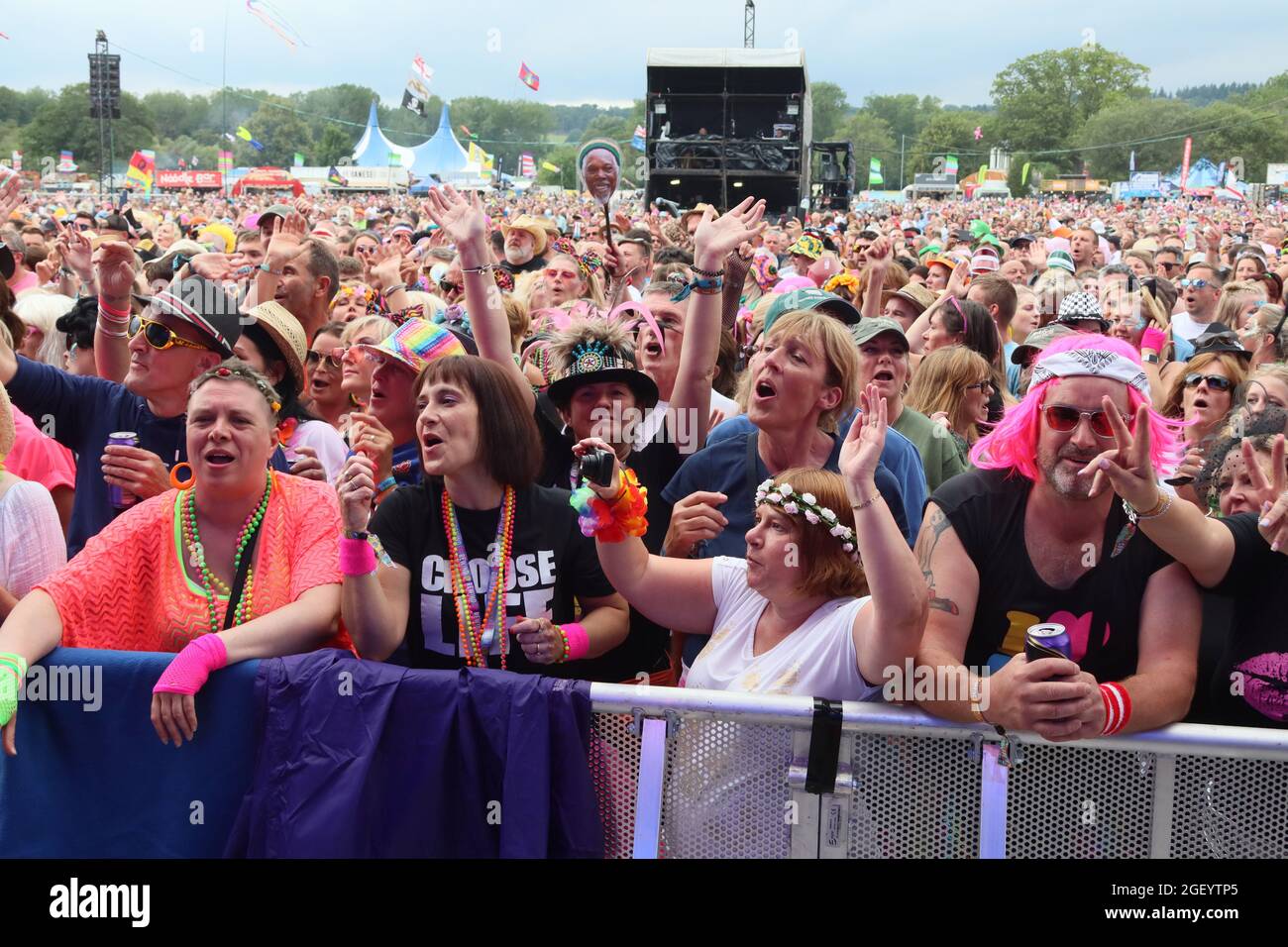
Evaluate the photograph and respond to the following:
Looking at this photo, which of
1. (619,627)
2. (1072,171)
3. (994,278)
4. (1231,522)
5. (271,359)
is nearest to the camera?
(1231,522)

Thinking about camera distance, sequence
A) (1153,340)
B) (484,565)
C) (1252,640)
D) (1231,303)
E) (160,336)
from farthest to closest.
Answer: (1231,303), (1153,340), (160,336), (484,565), (1252,640)

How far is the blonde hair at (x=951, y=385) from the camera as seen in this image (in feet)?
17.4

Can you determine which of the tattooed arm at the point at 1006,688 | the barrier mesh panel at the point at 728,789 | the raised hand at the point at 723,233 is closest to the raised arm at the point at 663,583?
the barrier mesh panel at the point at 728,789

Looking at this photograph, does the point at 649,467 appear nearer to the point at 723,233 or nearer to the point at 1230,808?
the point at 723,233

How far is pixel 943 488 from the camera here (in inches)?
122

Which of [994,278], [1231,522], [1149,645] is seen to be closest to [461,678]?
[1149,645]

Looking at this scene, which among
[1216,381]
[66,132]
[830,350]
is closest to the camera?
[830,350]

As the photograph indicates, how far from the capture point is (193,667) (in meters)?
2.85

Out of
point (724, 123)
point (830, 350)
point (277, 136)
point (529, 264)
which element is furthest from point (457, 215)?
point (277, 136)

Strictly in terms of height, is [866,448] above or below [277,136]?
below

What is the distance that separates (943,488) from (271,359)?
8.42 ft

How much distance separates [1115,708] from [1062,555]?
0.50 meters

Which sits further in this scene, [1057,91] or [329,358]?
[1057,91]
